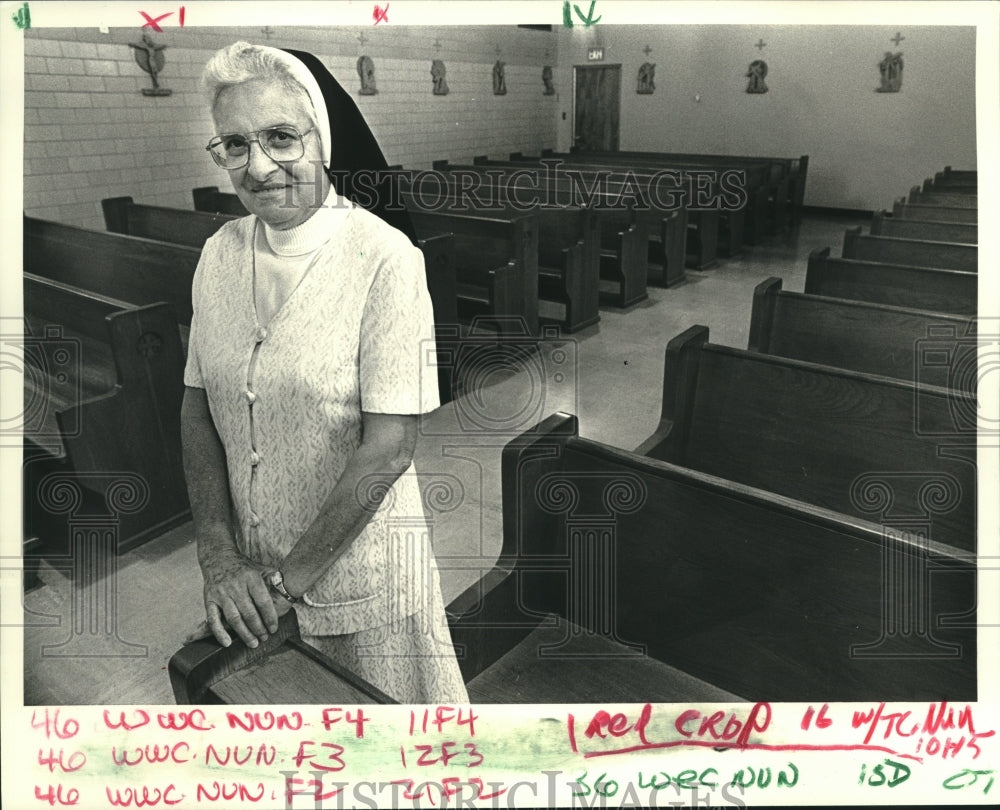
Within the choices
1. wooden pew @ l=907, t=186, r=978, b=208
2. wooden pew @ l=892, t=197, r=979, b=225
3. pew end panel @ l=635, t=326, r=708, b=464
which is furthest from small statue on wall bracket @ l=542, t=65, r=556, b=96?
wooden pew @ l=907, t=186, r=978, b=208

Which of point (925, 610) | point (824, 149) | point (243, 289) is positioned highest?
point (824, 149)

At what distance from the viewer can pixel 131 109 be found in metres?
1.94

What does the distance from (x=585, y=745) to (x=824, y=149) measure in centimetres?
556

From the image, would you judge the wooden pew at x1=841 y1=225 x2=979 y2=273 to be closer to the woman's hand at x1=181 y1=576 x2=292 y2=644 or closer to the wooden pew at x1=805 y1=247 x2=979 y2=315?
the wooden pew at x1=805 y1=247 x2=979 y2=315

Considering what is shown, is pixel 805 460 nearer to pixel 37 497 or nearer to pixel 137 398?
pixel 37 497

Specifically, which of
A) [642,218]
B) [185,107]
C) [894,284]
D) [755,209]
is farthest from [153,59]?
[755,209]

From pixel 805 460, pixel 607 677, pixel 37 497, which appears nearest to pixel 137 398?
pixel 37 497

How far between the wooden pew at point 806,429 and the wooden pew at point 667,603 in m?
0.42

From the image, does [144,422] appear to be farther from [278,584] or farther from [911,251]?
[911,251]

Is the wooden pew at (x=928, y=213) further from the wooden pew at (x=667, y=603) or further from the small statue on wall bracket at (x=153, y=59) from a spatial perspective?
the small statue on wall bracket at (x=153, y=59)

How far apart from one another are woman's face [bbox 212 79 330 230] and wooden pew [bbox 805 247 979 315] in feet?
7.09

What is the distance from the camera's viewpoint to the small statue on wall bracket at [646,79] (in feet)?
4.64

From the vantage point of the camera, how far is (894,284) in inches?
98.4

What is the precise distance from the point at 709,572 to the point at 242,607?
0.80m
